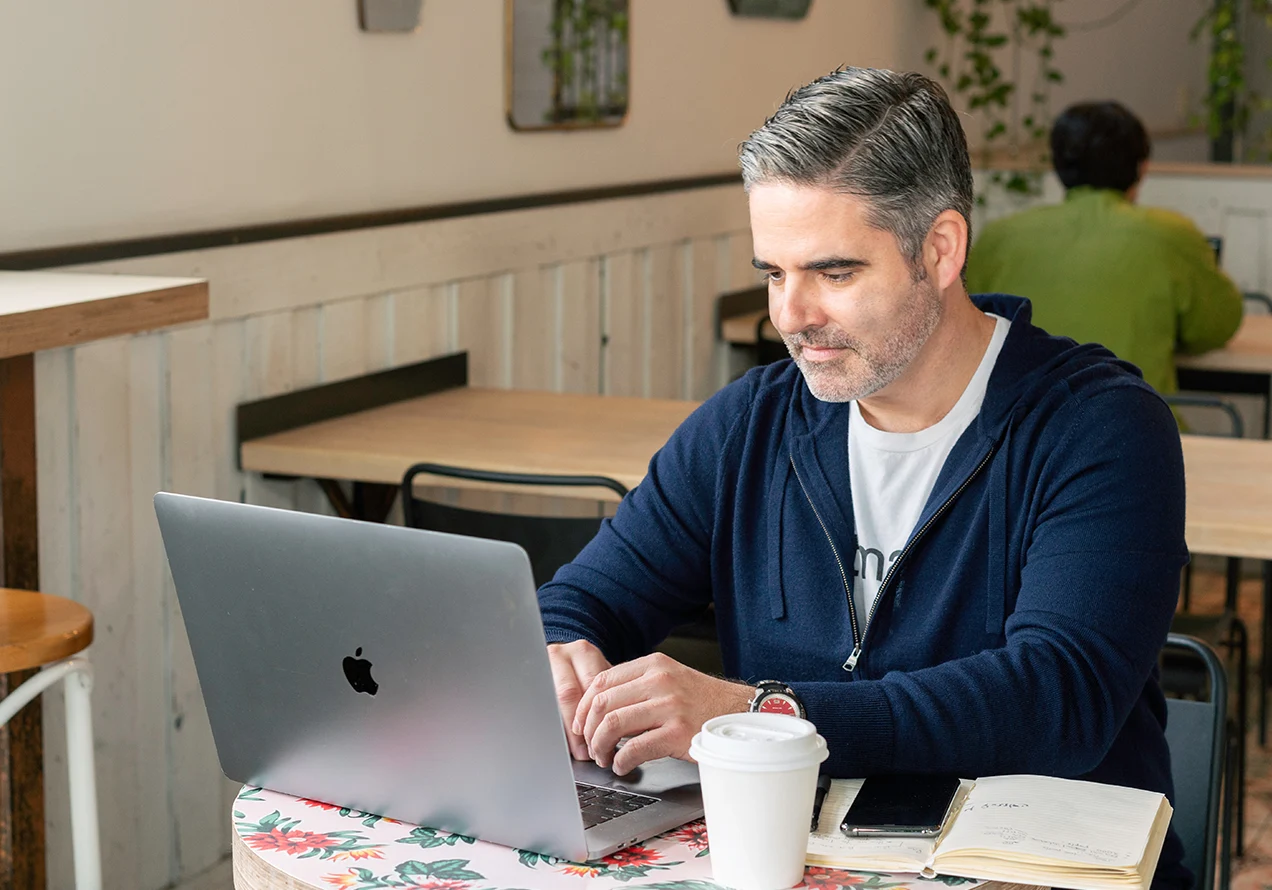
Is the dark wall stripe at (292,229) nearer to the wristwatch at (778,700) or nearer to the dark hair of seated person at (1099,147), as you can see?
the dark hair of seated person at (1099,147)

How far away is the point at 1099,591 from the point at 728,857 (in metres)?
0.47

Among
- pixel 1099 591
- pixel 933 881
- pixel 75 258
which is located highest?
pixel 75 258

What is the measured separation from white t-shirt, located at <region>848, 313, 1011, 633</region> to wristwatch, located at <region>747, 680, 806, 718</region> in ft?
0.96

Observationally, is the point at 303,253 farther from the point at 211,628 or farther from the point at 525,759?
the point at 525,759

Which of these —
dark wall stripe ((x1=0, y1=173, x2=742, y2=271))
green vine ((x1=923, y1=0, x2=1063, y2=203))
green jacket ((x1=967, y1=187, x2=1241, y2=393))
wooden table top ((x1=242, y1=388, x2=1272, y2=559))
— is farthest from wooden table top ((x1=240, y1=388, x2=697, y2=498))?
green vine ((x1=923, y1=0, x2=1063, y2=203))

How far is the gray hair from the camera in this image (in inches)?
60.7

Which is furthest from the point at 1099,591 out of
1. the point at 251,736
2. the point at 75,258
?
the point at 75,258

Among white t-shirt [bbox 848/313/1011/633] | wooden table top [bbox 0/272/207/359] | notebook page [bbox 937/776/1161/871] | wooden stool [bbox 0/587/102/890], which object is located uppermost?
wooden table top [bbox 0/272/207/359]

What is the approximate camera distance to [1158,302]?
3.90m

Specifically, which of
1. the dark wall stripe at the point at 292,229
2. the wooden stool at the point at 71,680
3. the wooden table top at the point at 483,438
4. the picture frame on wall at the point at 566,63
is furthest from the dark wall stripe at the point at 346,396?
the wooden stool at the point at 71,680

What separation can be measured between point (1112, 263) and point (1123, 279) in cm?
5

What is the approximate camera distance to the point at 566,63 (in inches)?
153

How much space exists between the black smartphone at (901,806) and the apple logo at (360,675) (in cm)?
36

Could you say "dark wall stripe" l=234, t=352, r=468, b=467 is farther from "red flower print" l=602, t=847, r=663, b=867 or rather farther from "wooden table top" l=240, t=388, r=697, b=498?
"red flower print" l=602, t=847, r=663, b=867
